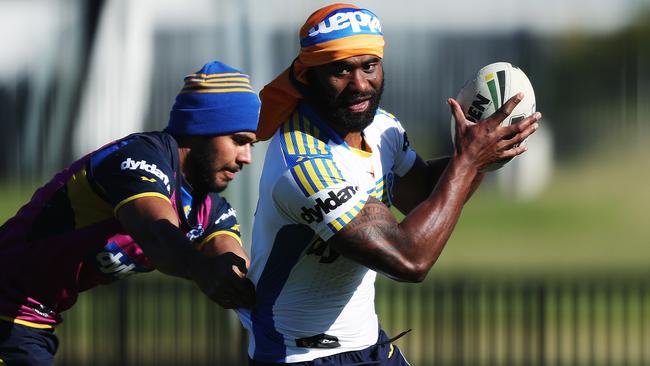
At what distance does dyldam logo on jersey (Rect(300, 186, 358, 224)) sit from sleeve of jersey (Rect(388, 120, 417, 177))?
2.38 ft

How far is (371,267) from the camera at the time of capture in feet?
15.5

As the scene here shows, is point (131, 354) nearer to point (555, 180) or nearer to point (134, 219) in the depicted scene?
point (134, 219)

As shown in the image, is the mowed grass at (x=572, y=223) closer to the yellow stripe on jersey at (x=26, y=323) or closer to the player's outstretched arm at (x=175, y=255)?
the yellow stripe on jersey at (x=26, y=323)

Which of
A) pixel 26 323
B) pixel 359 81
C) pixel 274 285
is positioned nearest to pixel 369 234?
pixel 274 285

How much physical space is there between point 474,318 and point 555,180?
6542 millimetres

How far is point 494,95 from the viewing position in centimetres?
504

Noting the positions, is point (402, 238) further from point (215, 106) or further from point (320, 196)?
point (215, 106)

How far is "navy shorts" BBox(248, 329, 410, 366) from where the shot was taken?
16.5 ft

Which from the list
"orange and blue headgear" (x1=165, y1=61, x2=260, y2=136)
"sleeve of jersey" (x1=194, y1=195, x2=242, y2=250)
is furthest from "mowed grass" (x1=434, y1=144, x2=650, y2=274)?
"orange and blue headgear" (x1=165, y1=61, x2=260, y2=136)

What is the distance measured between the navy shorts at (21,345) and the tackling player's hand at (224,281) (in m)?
0.97

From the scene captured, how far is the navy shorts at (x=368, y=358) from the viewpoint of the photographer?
503 cm

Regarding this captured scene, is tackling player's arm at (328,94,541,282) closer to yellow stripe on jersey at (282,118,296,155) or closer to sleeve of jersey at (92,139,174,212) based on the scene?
yellow stripe on jersey at (282,118,296,155)

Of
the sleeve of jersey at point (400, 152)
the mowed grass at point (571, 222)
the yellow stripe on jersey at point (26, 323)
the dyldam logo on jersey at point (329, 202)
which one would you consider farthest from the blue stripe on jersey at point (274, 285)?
the mowed grass at point (571, 222)

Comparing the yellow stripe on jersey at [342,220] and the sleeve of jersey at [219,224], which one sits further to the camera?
the sleeve of jersey at [219,224]
